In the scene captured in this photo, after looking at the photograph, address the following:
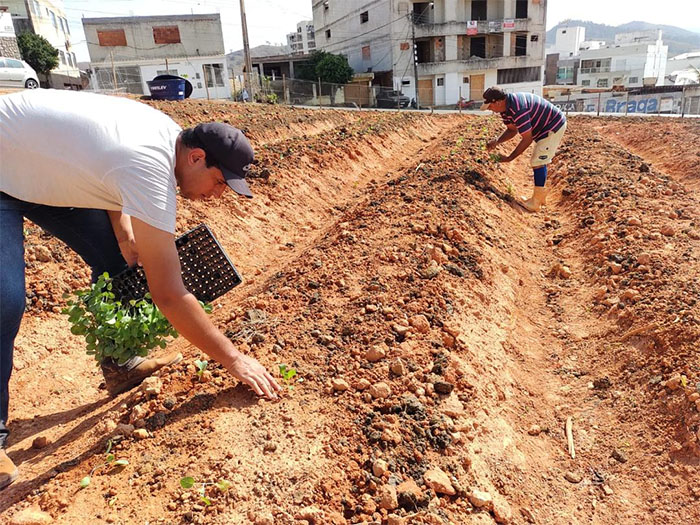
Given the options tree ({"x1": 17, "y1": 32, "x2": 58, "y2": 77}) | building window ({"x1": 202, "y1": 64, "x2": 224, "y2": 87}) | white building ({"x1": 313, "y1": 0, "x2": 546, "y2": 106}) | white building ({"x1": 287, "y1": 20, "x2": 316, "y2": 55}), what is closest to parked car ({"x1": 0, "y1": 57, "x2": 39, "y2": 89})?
building window ({"x1": 202, "y1": 64, "x2": 224, "y2": 87})

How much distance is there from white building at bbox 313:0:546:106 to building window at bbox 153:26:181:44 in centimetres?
1509

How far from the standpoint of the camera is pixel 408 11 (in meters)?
37.3

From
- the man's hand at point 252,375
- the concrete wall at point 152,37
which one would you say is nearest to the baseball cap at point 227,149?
the man's hand at point 252,375

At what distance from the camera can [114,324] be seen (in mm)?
2615

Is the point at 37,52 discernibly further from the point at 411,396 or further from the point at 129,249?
the point at 411,396

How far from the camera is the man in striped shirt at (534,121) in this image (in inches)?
252

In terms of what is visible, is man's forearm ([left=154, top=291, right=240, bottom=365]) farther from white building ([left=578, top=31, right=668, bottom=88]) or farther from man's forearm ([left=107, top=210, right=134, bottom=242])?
white building ([left=578, top=31, right=668, bottom=88])

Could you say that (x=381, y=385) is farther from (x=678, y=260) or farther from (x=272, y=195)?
(x=272, y=195)

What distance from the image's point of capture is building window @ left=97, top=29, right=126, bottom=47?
3397 cm

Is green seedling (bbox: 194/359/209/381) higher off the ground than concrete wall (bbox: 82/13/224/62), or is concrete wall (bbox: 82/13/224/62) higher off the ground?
concrete wall (bbox: 82/13/224/62)

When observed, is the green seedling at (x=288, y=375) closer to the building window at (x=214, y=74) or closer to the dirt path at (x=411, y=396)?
the dirt path at (x=411, y=396)

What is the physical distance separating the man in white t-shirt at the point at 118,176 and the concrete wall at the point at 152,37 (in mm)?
37263

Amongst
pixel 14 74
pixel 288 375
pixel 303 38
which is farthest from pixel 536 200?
pixel 303 38

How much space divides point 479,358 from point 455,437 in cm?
91
